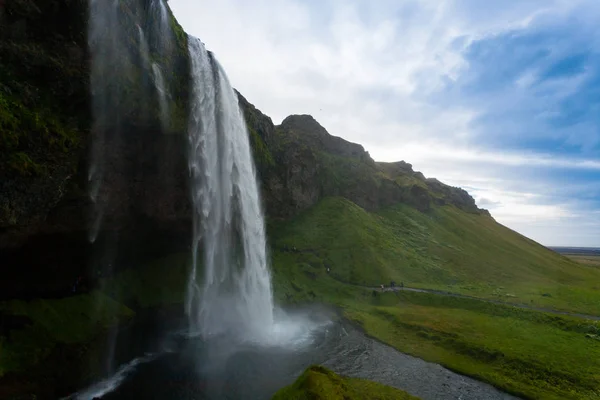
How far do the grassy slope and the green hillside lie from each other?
29 cm

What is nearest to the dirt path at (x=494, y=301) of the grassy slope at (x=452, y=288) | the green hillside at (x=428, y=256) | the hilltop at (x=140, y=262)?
the hilltop at (x=140, y=262)

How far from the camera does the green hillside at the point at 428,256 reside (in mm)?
62062

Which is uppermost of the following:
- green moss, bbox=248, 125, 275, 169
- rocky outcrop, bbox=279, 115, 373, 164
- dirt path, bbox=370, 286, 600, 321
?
rocky outcrop, bbox=279, 115, 373, 164

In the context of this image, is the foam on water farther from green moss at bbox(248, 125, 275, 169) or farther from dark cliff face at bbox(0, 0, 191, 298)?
green moss at bbox(248, 125, 275, 169)

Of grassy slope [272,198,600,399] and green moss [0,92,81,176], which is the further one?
grassy slope [272,198,600,399]

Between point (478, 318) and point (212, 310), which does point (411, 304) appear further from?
point (212, 310)

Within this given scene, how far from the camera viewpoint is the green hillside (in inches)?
2443

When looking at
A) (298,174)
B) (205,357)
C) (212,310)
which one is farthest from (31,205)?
(298,174)

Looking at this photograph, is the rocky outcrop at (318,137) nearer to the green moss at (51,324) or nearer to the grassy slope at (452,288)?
the grassy slope at (452,288)

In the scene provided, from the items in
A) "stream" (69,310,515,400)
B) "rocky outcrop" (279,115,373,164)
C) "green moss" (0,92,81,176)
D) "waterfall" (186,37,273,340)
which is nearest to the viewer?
"green moss" (0,92,81,176)

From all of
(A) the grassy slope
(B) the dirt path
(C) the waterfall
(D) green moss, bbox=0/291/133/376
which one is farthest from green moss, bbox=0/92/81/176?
(B) the dirt path

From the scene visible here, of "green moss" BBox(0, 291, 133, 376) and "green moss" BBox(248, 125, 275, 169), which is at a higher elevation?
"green moss" BBox(248, 125, 275, 169)

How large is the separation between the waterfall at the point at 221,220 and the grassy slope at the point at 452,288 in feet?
31.8

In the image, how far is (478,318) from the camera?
44.7 metres
